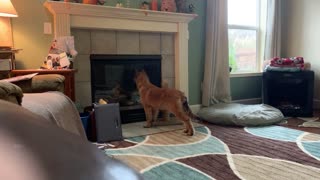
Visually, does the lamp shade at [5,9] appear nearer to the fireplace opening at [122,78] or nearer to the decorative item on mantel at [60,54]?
the decorative item on mantel at [60,54]

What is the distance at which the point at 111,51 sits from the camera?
3262 millimetres

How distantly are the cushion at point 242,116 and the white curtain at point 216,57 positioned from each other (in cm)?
41

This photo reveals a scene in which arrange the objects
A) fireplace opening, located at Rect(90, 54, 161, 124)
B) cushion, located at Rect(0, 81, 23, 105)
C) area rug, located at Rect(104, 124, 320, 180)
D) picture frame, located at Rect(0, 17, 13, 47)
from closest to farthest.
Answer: cushion, located at Rect(0, 81, 23, 105) → area rug, located at Rect(104, 124, 320, 180) → picture frame, located at Rect(0, 17, 13, 47) → fireplace opening, located at Rect(90, 54, 161, 124)

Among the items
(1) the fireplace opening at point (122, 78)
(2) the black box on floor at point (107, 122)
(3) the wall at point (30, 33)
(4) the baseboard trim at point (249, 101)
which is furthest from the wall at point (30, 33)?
(4) the baseboard trim at point (249, 101)

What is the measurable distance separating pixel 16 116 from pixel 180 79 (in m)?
3.31

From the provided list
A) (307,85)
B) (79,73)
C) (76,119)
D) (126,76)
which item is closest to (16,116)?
(76,119)

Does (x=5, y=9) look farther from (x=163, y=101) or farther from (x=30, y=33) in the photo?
(x=163, y=101)

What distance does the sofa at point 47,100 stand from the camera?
0.97 meters

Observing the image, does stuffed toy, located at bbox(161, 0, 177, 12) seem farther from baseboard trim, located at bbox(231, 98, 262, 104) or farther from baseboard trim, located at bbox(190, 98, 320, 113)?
baseboard trim, located at bbox(231, 98, 262, 104)

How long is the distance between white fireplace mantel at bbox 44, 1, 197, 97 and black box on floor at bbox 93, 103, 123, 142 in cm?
94

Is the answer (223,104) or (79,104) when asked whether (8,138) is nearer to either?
(79,104)

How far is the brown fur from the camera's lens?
2.77 metres

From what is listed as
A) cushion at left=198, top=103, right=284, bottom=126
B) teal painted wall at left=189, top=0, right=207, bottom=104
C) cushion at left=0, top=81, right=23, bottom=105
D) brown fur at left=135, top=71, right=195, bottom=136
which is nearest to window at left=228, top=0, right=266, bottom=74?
teal painted wall at left=189, top=0, right=207, bottom=104

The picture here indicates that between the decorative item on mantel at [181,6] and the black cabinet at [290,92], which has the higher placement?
the decorative item on mantel at [181,6]
